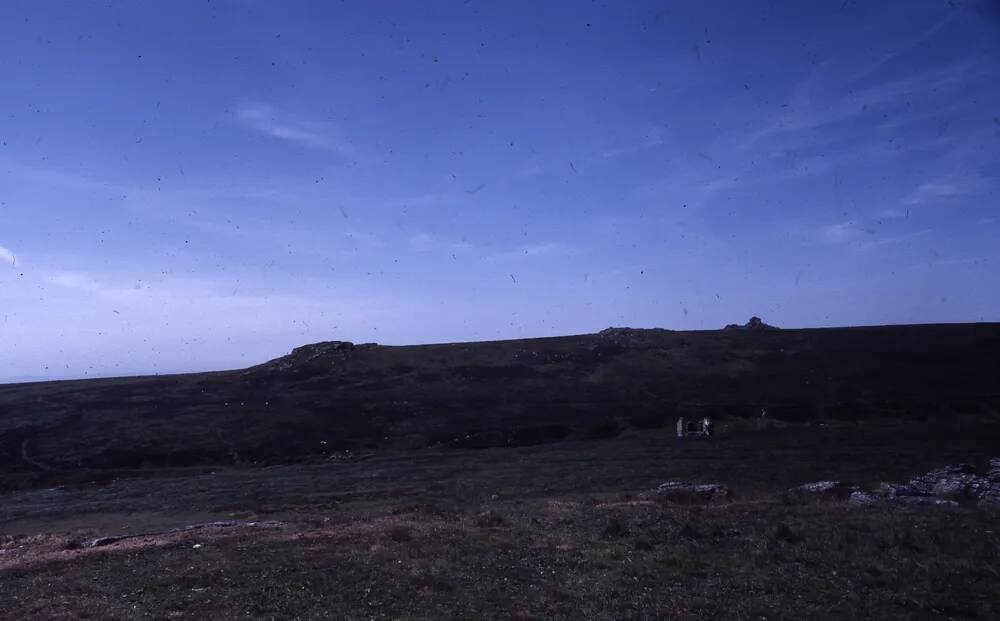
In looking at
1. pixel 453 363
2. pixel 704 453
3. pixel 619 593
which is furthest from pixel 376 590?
pixel 453 363

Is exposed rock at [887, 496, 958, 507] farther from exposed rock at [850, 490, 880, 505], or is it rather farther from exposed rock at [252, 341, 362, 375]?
exposed rock at [252, 341, 362, 375]

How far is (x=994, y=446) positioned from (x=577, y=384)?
3983 centimetres

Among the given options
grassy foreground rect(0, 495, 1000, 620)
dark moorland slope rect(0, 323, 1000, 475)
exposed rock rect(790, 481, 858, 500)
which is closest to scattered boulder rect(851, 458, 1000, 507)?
exposed rock rect(790, 481, 858, 500)

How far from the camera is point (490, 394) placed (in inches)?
2867

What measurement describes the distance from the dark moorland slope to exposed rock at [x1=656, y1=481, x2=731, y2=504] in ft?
85.4

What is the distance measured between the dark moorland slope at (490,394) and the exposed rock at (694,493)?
26034mm

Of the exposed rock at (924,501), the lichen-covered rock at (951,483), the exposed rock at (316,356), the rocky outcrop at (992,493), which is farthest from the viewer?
the exposed rock at (316,356)

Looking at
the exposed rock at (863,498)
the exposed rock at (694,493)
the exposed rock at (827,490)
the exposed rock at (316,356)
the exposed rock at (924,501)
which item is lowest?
the exposed rock at (694,493)

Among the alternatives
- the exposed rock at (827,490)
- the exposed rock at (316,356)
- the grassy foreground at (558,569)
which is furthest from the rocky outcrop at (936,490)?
the exposed rock at (316,356)

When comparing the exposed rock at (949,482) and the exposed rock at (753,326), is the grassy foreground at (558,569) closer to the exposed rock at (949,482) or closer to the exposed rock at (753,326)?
the exposed rock at (949,482)

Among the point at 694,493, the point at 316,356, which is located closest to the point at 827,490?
the point at 694,493

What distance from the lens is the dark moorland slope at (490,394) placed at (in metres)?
57.9

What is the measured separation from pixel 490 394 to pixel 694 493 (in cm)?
4455

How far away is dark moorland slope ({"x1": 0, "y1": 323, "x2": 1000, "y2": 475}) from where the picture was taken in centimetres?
5788
